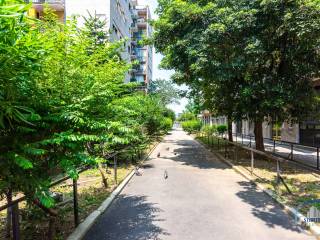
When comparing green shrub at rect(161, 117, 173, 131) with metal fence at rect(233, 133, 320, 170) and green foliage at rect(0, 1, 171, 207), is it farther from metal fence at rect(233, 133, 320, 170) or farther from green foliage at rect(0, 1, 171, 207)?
green foliage at rect(0, 1, 171, 207)

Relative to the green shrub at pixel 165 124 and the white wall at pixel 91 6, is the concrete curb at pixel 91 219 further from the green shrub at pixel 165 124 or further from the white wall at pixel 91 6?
the green shrub at pixel 165 124

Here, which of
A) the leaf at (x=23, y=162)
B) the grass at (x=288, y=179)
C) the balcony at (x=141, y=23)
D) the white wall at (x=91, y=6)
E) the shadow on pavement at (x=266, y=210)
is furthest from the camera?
the balcony at (x=141, y=23)

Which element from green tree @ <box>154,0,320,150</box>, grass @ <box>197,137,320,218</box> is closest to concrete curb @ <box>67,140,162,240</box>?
grass @ <box>197,137,320,218</box>

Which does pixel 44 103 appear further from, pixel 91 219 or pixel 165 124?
pixel 165 124

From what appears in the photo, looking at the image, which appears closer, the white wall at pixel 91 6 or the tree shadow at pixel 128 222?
the tree shadow at pixel 128 222

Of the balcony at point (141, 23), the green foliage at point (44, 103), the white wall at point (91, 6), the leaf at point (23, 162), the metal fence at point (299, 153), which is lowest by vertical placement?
the metal fence at point (299, 153)

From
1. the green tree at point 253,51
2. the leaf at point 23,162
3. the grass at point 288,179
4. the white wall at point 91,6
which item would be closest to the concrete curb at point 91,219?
the leaf at point 23,162

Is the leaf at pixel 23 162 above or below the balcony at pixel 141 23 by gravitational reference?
below

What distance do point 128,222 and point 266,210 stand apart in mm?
3123

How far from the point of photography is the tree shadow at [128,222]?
5059 mm

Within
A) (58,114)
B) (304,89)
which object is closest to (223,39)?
(304,89)

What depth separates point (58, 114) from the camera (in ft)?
11.2

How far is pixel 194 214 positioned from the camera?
610 cm

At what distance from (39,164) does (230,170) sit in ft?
31.5
